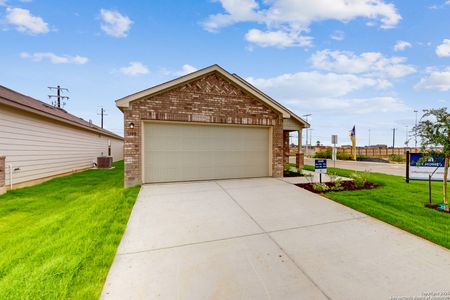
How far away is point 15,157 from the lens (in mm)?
7523

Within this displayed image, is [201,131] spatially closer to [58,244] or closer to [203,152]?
[203,152]

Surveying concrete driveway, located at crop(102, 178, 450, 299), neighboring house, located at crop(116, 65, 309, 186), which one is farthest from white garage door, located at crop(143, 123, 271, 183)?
concrete driveway, located at crop(102, 178, 450, 299)

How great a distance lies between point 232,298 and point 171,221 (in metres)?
2.44

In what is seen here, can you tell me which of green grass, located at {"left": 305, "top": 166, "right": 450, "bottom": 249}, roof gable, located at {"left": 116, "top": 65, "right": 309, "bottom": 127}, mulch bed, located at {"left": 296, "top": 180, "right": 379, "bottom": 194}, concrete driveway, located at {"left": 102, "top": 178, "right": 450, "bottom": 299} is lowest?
concrete driveway, located at {"left": 102, "top": 178, "right": 450, "bottom": 299}

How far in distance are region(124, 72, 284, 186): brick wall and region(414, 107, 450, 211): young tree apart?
4935mm

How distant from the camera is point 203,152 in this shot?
8539 mm

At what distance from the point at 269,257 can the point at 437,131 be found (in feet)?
17.8

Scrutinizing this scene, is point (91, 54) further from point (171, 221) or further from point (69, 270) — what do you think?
point (69, 270)

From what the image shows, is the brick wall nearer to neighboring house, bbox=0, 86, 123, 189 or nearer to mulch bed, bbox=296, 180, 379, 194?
mulch bed, bbox=296, 180, 379, 194

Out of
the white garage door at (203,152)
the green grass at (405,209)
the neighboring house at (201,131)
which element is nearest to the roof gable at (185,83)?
the neighboring house at (201,131)

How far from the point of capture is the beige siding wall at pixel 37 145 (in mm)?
7215

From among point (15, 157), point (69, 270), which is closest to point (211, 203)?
point (69, 270)

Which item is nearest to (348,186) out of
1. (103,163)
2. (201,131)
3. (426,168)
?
(426,168)

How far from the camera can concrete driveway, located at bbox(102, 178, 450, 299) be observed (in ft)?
7.22
